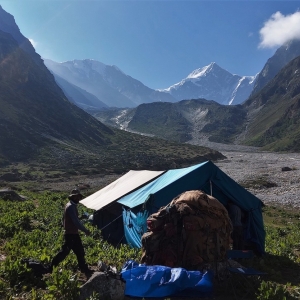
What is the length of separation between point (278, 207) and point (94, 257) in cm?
2771

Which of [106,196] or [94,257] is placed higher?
[106,196]

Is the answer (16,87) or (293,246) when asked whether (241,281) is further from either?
(16,87)

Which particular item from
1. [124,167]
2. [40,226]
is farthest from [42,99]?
[40,226]

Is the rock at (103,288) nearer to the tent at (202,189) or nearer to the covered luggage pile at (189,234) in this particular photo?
the covered luggage pile at (189,234)

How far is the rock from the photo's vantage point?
6.58 metres

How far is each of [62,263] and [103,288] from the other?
7.80 feet

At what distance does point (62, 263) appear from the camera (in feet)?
28.7

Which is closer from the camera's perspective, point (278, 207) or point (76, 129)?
point (278, 207)

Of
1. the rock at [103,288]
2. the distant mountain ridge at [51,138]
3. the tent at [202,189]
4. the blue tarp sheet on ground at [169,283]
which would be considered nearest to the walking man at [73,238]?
the blue tarp sheet on ground at [169,283]

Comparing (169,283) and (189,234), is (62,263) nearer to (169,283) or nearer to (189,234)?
(169,283)

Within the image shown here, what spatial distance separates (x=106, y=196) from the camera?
56.3 ft

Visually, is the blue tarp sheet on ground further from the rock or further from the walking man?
the walking man

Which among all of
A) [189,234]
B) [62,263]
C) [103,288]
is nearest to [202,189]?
[189,234]

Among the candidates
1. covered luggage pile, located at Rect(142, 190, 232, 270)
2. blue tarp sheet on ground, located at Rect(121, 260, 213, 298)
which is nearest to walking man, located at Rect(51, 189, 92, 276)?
blue tarp sheet on ground, located at Rect(121, 260, 213, 298)
